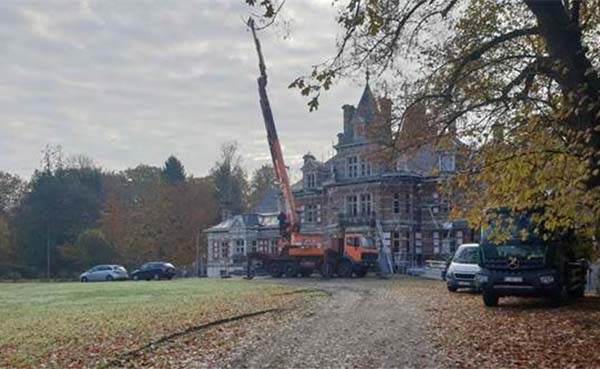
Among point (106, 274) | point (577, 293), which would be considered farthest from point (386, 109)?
point (106, 274)

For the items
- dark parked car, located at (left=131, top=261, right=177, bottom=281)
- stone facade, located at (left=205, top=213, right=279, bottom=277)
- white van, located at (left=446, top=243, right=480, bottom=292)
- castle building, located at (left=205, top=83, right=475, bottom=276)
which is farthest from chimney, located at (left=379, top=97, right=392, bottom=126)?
stone facade, located at (left=205, top=213, right=279, bottom=277)

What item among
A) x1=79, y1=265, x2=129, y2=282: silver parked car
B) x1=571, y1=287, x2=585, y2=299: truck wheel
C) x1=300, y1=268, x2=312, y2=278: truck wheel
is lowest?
x1=79, y1=265, x2=129, y2=282: silver parked car

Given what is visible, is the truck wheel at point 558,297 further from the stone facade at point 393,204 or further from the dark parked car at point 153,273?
the dark parked car at point 153,273

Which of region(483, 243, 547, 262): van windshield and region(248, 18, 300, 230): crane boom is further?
region(248, 18, 300, 230): crane boom

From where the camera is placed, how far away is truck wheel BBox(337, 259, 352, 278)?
4009 cm

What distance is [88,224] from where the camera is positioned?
2953 inches

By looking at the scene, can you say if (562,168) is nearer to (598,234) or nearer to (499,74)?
(598,234)

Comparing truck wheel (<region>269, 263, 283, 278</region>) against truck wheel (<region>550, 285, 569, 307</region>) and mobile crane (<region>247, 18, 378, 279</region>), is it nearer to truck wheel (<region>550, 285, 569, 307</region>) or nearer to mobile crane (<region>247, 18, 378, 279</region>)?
mobile crane (<region>247, 18, 378, 279</region>)

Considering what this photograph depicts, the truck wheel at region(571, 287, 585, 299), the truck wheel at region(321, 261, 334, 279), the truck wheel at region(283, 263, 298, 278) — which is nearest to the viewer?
the truck wheel at region(571, 287, 585, 299)

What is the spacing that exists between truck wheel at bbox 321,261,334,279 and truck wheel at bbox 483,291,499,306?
19917mm

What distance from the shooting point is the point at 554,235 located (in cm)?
1992

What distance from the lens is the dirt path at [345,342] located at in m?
10.8

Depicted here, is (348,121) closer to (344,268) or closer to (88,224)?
(344,268)

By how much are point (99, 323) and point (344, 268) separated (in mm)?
24427
